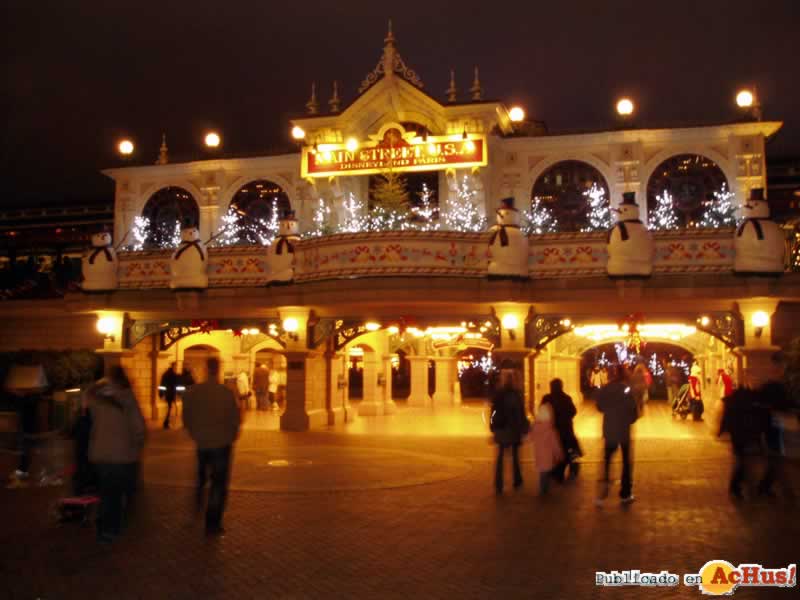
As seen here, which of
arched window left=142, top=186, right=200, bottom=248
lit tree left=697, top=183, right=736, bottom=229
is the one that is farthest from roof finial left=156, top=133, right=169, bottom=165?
lit tree left=697, top=183, right=736, bottom=229

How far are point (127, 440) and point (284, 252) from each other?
530 inches

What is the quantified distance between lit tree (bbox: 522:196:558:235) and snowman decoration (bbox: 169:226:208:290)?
836 cm

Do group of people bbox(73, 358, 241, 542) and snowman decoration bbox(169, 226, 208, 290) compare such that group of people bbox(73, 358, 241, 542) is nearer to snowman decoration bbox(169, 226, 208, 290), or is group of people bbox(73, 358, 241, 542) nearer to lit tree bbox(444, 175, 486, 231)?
snowman decoration bbox(169, 226, 208, 290)

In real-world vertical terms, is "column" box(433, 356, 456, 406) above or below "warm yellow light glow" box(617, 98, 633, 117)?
below

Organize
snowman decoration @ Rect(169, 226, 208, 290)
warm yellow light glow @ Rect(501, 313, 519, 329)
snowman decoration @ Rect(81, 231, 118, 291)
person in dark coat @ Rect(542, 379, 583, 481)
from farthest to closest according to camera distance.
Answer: snowman decoration @ Rect(81, 231, 118, 291) < snowman decoration @ Rect(169, 226, 208, 290) < warm yellow light glow @ Rect(501, 313, 519, 329) < person in dark coat @ Rect(542, 379, 583, 481)

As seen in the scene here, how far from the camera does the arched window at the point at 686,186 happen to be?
24547 millimetres

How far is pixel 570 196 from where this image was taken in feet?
83.6

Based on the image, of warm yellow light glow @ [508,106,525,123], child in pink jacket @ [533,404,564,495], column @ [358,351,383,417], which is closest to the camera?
child in pink jacket @ [533,404,564,495]

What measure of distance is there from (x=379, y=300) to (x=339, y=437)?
134 inches

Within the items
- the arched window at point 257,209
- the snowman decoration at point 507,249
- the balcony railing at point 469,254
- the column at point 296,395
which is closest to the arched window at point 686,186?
the balcony railing at point 469,254

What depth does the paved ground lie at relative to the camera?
7.51 meters

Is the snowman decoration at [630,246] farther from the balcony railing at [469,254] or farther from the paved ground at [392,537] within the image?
the paved ground at [392,537]

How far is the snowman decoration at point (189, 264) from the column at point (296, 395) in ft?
9.90

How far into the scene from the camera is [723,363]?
1004 inches
